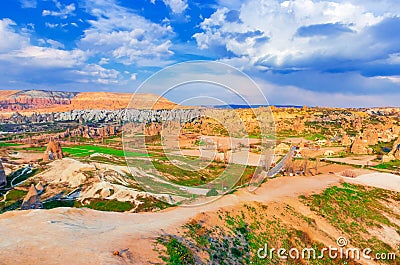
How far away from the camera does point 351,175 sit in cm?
4928

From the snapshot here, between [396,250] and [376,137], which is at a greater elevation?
[376,137]

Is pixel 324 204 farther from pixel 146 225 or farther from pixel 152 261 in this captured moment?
pixel 152 261

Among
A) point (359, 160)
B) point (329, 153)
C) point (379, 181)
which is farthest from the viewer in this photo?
point (329, 153)

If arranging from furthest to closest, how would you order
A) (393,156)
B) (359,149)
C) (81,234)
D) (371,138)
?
(371,138)
(359,149)
(393,156)
(81,234)

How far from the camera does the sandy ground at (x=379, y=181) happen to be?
4197 cm

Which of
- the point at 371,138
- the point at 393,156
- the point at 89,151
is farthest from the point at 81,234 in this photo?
the point at 371,138

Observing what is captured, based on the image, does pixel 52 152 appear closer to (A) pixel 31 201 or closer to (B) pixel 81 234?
(A) pixel 31 201

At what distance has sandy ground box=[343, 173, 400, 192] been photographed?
138 ft

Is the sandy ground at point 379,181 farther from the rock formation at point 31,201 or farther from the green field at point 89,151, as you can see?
the green field at point 89,151

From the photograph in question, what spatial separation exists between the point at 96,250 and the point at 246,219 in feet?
43.2

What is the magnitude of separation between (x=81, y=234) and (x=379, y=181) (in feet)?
152

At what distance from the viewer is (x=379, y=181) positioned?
45.8 metres

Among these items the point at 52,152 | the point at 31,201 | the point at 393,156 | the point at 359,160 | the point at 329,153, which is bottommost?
the point at 31,201

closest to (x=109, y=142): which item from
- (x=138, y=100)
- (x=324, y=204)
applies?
(x=324, y=204)
